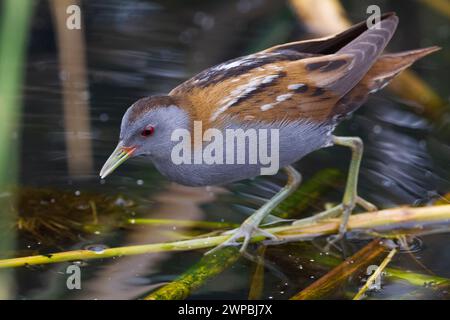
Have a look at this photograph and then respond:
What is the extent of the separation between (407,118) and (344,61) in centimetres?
147

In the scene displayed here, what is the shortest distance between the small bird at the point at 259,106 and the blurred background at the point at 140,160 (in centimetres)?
36

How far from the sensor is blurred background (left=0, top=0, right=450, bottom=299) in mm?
3711

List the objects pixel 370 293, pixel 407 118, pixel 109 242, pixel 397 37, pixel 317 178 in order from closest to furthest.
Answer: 1. pixel 370 293
2. pixel 109 242
3. pixel 317 178
4. pixel 407 118
5. pixel 397 37

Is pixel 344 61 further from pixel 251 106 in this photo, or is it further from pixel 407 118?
pixel 407 118

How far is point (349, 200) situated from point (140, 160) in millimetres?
1215

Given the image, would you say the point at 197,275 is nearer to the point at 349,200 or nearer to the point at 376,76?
the point at 349,200

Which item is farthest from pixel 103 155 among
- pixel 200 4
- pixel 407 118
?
pixel 200 4

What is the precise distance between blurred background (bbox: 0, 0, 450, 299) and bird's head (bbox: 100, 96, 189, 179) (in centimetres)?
42

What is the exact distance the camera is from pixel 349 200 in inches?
164

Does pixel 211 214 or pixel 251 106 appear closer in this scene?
pixel 251 106

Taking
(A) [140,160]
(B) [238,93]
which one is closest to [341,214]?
(B) [238,93]

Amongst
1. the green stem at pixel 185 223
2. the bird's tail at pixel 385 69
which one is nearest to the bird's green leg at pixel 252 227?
the green stem at pixel 185 223

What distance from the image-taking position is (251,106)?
3.81 m
